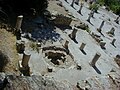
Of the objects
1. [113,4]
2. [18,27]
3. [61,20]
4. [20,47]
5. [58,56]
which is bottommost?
[113,4]

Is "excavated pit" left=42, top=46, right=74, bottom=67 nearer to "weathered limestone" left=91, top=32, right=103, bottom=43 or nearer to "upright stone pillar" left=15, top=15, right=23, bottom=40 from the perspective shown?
"upright stone pillar" left=15, top=15, right=23, bottom=40

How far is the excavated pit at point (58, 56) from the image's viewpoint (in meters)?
14.5

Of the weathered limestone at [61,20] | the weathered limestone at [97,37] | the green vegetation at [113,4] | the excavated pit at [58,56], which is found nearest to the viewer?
the excavated pit at [58,56]

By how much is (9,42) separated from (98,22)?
13.5 meters

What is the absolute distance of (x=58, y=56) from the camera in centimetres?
1512

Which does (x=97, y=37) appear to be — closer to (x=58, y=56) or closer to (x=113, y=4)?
(x=58, y=56)

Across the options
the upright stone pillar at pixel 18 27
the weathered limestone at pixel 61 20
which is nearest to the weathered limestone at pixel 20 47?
the upright stone pillar at pixel 18 27

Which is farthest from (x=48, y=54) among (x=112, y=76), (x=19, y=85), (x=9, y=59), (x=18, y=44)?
(x=19, y=85)

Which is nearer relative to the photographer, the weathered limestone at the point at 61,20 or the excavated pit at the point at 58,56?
the excavated pit at the point at 58,56

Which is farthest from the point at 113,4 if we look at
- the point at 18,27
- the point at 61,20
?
the point at 18,27

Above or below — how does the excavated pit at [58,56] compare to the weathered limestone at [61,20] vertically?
below

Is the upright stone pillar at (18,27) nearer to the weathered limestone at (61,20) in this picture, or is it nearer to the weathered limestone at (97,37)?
the weathered limestone at (61,20)

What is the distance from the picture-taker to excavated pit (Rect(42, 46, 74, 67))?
14.5m

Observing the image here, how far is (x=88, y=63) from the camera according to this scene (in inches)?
596
